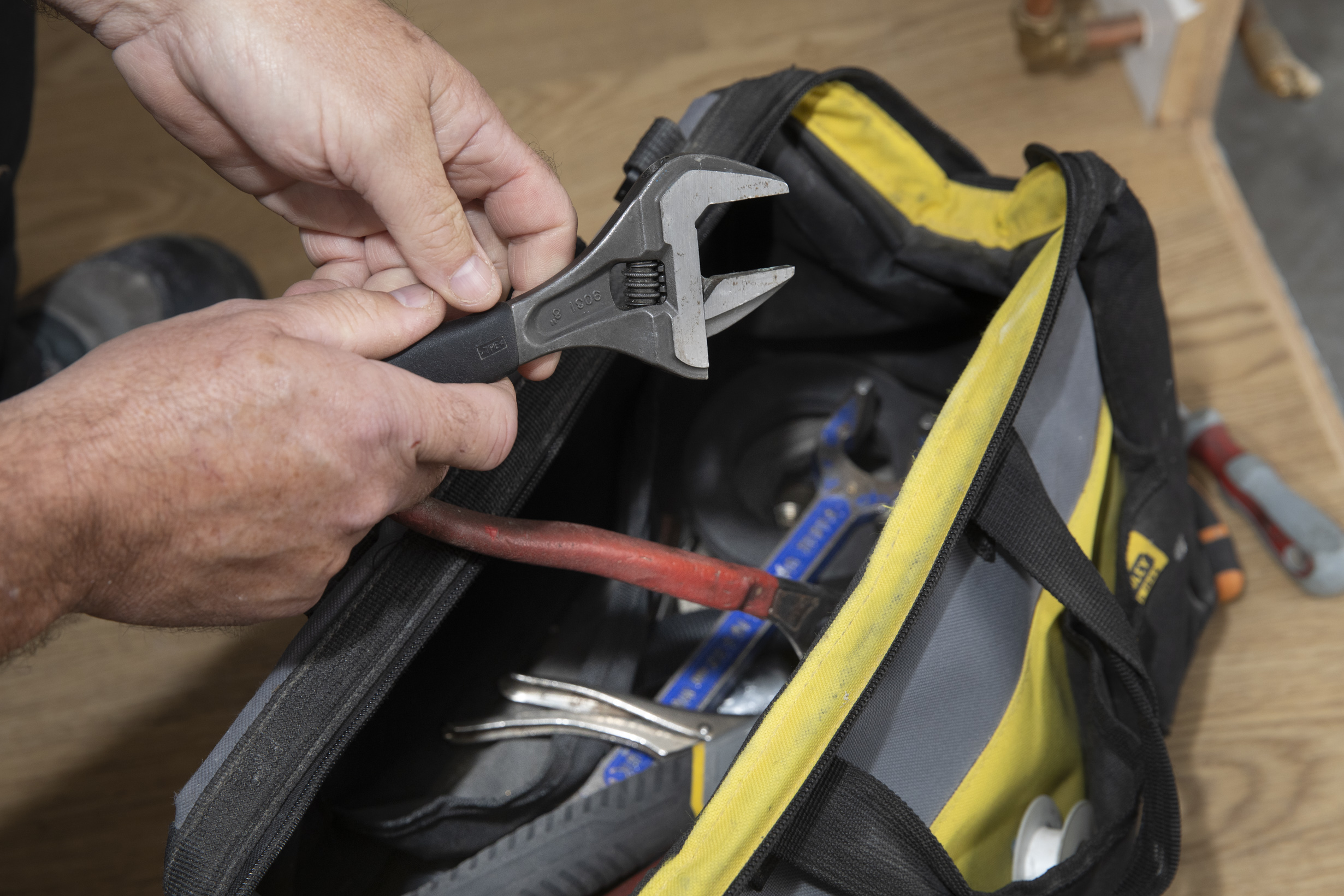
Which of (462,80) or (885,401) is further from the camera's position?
(885,401)

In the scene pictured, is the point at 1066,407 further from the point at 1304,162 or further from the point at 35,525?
the point at 1304,162

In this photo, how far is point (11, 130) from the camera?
2.68 ft

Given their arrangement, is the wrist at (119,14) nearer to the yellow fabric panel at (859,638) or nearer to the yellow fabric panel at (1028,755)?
the yellow fabric panel at (859,638)

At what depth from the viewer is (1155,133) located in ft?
3.31

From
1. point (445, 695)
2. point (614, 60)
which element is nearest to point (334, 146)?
point (445, 695)

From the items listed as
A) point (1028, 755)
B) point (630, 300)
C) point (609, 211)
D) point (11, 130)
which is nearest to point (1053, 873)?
point (1028, 755)

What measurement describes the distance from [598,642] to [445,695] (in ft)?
0.34

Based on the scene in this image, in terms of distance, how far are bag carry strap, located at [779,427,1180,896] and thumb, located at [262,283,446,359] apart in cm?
28

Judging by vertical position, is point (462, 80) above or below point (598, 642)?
above

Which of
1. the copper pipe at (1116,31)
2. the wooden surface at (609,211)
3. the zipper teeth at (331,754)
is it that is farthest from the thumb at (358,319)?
the copper pipe at (1116,31)

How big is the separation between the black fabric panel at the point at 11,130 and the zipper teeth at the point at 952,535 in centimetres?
76

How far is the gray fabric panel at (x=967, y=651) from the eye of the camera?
0.52m

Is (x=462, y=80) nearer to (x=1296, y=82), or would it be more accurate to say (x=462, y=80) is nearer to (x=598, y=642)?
(x=598, y=642)

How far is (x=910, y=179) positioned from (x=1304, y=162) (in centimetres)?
A: 75
